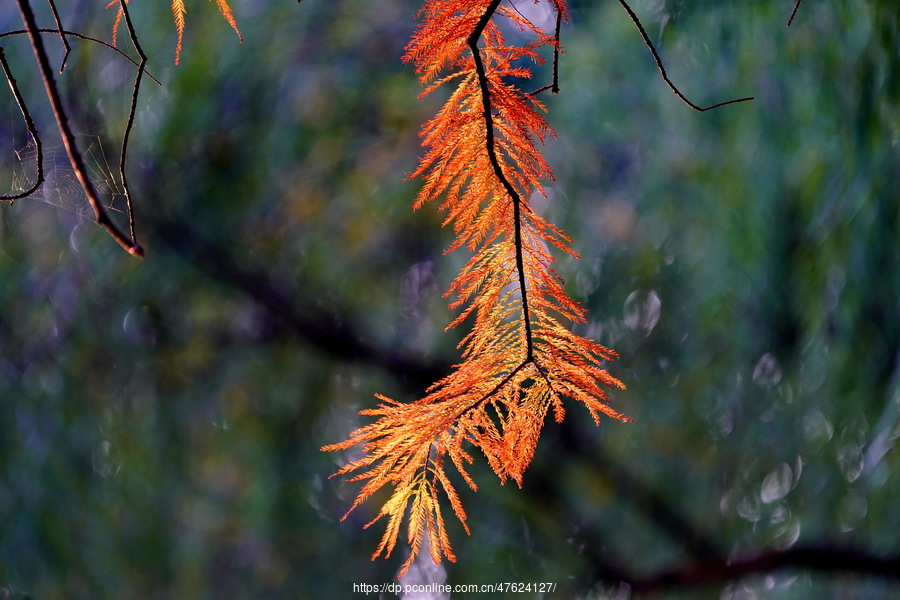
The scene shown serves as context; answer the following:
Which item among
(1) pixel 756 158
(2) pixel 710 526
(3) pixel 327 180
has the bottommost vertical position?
(2) pixel 710 526

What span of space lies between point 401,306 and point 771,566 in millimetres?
1356

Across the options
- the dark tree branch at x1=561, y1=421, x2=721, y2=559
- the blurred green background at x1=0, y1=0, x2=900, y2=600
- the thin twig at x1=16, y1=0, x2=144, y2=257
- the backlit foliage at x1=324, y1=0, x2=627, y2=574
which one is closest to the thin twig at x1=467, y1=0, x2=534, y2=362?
the backlit foliage at x1=324, y1=0, x2=627, y2=574

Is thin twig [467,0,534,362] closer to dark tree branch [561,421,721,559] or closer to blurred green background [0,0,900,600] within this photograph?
blurred green background [0,0,900,600]

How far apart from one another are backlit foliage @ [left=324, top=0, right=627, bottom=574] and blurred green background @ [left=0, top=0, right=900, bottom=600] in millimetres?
1574

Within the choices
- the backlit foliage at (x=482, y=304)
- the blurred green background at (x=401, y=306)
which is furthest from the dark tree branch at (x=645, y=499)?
the backlit foliage at (x=482, y=304)

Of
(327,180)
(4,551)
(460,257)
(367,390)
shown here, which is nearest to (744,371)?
(460,257)

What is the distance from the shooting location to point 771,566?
2.01 m

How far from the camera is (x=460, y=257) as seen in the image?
7.16 feet

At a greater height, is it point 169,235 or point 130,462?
point 169,235

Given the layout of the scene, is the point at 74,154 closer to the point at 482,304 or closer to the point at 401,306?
the point at 482,304

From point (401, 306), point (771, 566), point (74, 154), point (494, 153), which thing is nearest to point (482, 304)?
point (494, 153)

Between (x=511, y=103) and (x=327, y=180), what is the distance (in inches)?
73.2

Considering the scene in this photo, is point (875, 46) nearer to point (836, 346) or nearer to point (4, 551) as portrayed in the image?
point (836, 346)

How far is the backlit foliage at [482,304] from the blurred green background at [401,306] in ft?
5.16
